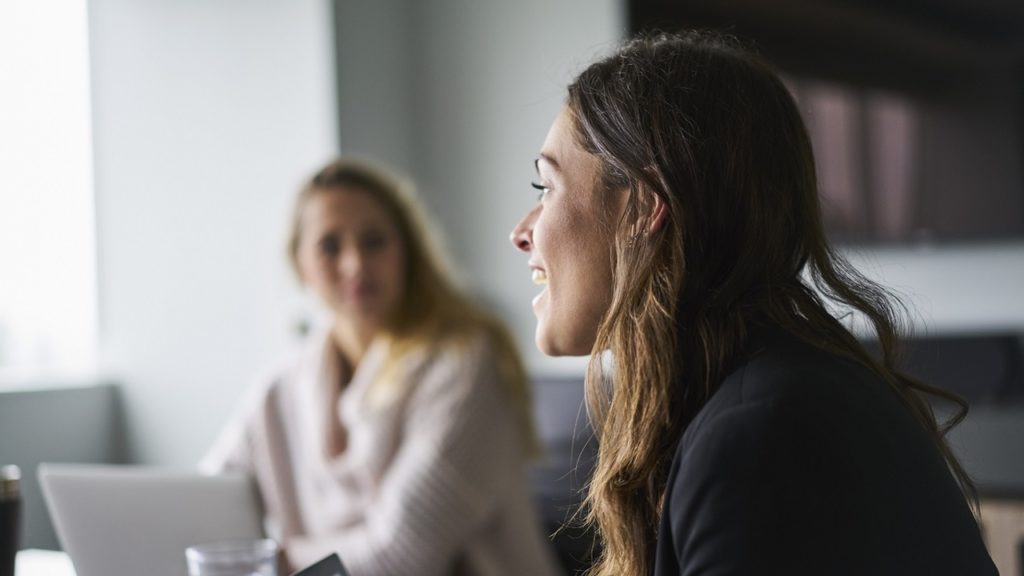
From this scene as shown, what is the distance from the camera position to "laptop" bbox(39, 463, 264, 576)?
1400 mm

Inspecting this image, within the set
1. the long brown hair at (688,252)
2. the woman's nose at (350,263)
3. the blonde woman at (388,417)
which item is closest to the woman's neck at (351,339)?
the blonde woman at (388,417)

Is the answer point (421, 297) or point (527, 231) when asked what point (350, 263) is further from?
point (527, 231)

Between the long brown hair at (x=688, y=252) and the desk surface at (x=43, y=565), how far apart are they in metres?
0.86

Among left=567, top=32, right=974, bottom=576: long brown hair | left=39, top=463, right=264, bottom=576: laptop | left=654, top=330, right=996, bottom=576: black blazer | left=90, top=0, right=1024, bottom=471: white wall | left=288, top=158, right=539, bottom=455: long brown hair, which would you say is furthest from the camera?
left=90, top=0, right=1024, bottom=471: white wall

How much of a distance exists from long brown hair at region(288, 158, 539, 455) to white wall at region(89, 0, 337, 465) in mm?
1101

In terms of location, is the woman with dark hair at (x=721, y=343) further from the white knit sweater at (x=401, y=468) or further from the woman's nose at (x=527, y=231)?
the white knit sweater at (x=401, y=468)

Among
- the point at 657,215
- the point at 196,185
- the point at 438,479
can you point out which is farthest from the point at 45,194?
the point at 657,215

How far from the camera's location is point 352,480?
2.15 metres

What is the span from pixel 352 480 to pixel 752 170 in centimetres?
139

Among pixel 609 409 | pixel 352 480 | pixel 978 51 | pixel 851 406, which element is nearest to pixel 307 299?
pixel 352 480

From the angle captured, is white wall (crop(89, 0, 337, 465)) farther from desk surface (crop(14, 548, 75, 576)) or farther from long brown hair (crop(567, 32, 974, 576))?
long brown hair (crop(567, 32, 974, 576))

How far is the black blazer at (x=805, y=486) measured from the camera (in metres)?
0.73

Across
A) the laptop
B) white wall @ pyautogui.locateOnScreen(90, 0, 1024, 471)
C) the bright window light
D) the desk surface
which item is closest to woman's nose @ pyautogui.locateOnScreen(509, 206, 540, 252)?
the laptop

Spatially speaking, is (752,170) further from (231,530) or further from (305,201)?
(305,201)
